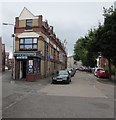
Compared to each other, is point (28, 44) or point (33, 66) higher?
point (28, 44)

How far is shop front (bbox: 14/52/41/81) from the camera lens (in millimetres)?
33844

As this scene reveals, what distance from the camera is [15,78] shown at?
35094mm

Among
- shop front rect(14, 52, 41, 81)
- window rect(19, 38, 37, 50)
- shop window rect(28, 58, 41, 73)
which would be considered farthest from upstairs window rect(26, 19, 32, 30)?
shop window rect(28, 58, 41, 73)

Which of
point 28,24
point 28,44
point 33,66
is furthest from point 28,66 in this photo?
point 28,24

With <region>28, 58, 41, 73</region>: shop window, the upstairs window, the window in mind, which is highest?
the upstairs window

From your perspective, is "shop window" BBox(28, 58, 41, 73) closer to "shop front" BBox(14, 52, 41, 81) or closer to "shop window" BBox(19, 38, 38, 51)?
"shop front" BBox(14, 52, 41, 81)

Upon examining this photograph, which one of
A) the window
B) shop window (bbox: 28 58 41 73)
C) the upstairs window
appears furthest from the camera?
the upstairs window

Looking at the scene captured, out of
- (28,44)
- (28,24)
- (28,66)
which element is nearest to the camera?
(28,66)

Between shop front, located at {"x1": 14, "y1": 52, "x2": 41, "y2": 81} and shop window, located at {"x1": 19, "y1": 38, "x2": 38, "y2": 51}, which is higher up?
shop window, located at {"x1": 19, "y1": 38, "x2": 38, "y2": 51}

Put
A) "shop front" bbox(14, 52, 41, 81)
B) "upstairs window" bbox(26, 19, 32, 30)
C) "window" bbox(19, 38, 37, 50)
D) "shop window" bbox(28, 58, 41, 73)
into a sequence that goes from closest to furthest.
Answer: "shop front" bbox(14, 52, 41, 81) → "shop window" bbox(28, 58, 41, 73) → "window" bbox(19, 38, 37, 50) → "upstairs window" bbox(26, 19, 32, 30)

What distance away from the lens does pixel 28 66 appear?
34750mm

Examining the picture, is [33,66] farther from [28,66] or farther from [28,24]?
[28,24]

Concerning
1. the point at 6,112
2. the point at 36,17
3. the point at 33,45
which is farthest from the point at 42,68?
the point at 6,112

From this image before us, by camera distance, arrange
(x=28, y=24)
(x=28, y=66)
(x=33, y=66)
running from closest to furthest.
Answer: (x=33, y=66) → (x=28, y=66) → (x=28, y=24)
